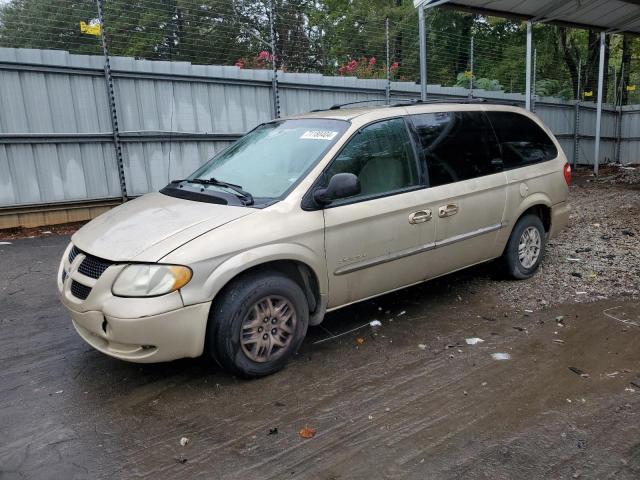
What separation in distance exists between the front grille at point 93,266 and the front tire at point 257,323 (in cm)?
74

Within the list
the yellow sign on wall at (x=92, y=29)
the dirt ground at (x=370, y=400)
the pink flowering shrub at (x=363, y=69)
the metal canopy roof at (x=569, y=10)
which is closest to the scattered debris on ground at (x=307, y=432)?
the dirt ground at (x=370, y=400)

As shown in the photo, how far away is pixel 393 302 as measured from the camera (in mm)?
5070

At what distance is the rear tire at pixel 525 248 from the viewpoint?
5336 millimetres

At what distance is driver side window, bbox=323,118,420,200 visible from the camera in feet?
13.3

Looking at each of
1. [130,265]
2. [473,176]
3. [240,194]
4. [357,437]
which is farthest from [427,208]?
[130,265]

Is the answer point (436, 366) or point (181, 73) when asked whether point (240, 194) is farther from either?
point (181, 73)

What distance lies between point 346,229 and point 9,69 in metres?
6.76

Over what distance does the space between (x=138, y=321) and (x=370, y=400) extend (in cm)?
151

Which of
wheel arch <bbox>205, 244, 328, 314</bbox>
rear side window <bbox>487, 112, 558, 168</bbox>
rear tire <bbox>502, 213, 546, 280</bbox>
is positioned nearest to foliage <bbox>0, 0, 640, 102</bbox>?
rear side window <bbox>487, 112, 558, 168</bbox>

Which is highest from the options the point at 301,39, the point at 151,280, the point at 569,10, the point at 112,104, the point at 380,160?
the point at 301,39

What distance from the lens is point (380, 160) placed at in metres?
4.26

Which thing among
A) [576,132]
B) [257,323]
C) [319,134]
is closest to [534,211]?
[319,134]

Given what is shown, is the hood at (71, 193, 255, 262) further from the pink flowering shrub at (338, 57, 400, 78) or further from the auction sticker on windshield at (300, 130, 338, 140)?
the pink flowering shrub at (338, 57, 400, 78)

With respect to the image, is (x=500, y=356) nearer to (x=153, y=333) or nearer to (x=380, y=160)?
(x=380, y=160)
